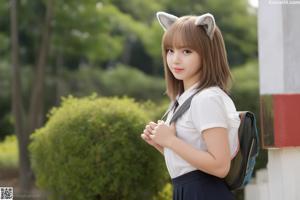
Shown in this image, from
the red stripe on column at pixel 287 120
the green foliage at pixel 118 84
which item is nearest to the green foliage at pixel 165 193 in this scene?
the red stripe on column at pixel 287 120

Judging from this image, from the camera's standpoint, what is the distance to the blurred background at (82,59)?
29.6 ft

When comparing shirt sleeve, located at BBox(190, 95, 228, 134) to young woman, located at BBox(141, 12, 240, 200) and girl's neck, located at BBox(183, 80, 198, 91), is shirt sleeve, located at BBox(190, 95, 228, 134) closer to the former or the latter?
young woman, located at BBox(141, 12, 240, 200)

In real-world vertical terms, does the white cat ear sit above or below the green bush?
above

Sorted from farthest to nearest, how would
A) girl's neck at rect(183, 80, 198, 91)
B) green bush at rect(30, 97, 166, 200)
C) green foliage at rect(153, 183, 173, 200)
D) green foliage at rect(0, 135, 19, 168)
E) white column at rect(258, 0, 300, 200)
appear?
green foliage at rect(0, 135, 19, 168) < green foliage at rect(153, 183, 173, 200) < green bush at rect(30, 97, 166, 200) < white column at rect(258, 0, 300, 200) < girl's neck at rect(183, 80, 198, 91)

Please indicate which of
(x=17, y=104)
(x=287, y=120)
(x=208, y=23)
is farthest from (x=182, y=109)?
(x=17, y=104)

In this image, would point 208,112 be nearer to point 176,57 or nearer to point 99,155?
point 176,57

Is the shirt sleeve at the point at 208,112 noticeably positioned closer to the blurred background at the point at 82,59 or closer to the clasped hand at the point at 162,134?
the clasped hand at the point at 162,134

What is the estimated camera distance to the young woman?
220 cm

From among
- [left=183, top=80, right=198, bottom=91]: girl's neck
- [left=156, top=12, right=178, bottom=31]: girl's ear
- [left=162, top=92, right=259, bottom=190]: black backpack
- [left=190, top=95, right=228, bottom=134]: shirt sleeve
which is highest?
[left=156, top=12, right=178, bottom=31]: girl's ear

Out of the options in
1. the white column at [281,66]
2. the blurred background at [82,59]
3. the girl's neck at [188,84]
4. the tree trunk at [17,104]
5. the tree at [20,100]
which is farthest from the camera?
the blurred background at [82,59]

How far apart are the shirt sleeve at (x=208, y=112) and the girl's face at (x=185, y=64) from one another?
0.16 m

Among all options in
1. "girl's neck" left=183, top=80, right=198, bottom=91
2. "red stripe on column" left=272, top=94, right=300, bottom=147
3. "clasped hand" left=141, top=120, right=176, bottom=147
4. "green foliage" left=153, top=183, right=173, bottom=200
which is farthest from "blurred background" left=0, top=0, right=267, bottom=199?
"clasped hand" left=141, top=120, right=176, bottom=147

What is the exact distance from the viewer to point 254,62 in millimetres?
15742

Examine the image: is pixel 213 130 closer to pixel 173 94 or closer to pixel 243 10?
pixel 173 94
